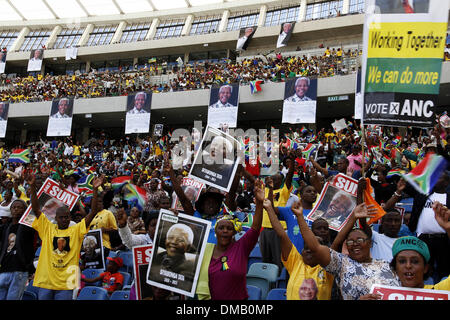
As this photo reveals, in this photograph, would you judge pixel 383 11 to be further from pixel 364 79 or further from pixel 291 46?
pixel 291 46

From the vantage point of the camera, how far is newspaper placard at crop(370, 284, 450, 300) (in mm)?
2469

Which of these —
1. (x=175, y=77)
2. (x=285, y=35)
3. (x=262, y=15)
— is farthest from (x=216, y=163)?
(x=262, y=15)

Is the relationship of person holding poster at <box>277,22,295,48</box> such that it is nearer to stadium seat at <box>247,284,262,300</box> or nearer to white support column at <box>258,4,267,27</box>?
white support column at <box>258,4,267,27</box>

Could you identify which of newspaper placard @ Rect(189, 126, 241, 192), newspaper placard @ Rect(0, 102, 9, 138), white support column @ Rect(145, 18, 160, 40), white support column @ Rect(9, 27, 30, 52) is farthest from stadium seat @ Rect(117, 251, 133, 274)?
white support column @ Rect(9, 27, 30, 52)

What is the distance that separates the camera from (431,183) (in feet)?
10.0

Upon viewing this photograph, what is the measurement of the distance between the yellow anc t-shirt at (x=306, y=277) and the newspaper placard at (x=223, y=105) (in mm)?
14967

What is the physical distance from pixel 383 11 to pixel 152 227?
315 cm

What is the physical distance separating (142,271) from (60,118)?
66.3 feet

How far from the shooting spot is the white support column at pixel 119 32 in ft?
105

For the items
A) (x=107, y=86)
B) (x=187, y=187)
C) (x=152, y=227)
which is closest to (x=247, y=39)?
(x=107, y=86)

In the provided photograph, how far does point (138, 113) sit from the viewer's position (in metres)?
20.3

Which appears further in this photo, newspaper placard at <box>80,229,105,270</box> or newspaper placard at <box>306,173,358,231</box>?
newspaper placard at <box>80,229,105,270</box>

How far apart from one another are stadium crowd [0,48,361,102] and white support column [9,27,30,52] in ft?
14.5

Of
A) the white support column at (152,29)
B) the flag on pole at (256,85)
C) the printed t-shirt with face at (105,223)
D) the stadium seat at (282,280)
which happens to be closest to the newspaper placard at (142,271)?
the stadium seat at (282,280)
